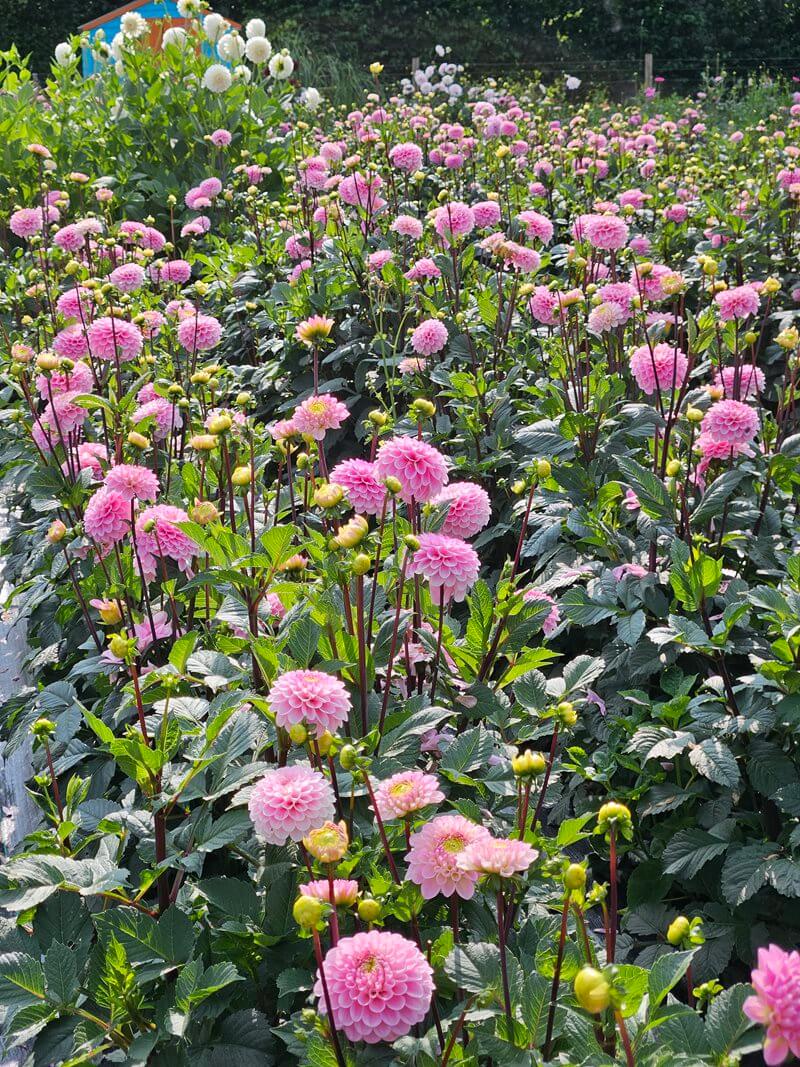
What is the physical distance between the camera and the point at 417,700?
4.76 ft

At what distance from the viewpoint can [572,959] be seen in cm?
110

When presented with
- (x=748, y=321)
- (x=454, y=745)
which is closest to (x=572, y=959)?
(x=454, y=745)

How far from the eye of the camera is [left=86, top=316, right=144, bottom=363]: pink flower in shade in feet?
8.02

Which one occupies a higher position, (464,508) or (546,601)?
(464,508)

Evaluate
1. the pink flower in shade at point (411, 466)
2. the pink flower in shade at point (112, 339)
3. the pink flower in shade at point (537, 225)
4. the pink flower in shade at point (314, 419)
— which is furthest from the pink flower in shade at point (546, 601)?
the pink flower in shade at point (537, 225)

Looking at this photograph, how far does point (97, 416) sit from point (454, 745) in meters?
1.87

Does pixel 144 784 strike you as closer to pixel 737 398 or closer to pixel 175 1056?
pixel 175 1056

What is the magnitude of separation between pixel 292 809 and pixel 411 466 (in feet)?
1.79

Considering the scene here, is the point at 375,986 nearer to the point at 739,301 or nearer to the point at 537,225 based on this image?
the point at 739,301

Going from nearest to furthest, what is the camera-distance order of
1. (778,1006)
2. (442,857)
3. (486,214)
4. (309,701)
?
1. (778,1006)
2. (442,857)
3. (309,701)
4. (486,214)

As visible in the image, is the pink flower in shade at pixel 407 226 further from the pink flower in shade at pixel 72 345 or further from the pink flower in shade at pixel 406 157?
the pink flower in shade at pixel 72 345

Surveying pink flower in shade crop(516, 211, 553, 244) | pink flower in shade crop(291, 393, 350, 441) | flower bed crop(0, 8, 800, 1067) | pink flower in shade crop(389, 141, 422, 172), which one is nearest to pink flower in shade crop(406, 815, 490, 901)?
flower bed crop(0, 8, 800, 1067)

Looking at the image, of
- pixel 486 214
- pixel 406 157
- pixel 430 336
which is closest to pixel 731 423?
pixel 430 336

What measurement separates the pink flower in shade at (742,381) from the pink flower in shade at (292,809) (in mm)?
1555
